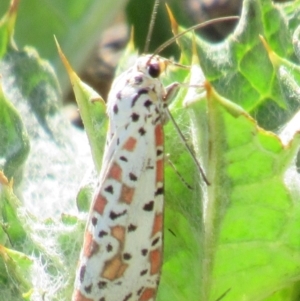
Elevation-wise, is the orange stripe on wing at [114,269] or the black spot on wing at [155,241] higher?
the black spot on wing at [155,241]

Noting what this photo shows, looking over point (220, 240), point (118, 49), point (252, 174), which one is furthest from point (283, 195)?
point (118, 49)

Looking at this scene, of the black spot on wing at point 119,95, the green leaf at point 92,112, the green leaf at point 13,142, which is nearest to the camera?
the green leaf at point 92,112

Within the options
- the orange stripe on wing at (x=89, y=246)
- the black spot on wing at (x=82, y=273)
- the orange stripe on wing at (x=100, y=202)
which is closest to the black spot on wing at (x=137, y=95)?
the orange stripe on wing at (x=100, y=202)

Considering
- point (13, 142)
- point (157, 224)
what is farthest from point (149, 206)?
point (13, 142)

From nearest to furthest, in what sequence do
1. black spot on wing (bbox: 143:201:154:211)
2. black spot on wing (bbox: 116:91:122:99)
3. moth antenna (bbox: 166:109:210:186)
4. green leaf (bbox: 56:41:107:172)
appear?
moth antenna (bbox: 166:109:210:186) < green leaf (bbox: 56:41:107:172) < black spot on wing (bbox: 143:201:154:211) < black spot on wing (bbox: 116:91:122:99)

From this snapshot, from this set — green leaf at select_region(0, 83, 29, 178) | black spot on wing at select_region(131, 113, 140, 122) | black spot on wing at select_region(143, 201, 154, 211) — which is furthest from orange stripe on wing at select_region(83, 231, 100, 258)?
green leaf at select_region(0, 83, 29, 178)

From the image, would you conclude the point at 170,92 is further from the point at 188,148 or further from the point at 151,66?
the point at 188,148

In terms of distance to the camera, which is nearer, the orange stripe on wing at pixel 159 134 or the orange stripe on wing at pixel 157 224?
the orange stripe on wing at pixel 157 224

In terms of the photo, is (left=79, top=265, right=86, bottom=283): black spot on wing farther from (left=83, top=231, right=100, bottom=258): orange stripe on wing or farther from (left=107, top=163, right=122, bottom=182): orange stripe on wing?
(left=107, top=163, right=122, bottom=182): orange stripe on wing

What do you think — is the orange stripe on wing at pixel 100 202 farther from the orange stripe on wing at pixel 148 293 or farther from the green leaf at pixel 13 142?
the green leaf at pixel 13 142
